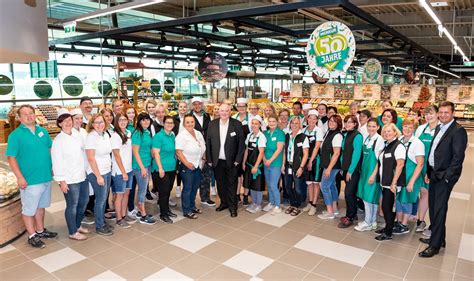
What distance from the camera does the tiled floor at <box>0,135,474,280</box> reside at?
336cm

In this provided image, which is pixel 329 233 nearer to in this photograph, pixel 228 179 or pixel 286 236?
pixel 286 236

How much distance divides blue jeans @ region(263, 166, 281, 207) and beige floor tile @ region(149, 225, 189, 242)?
139 centimetres

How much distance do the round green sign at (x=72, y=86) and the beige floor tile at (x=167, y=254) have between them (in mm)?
14321

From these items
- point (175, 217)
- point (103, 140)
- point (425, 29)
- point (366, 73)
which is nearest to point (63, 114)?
point (103, 140)

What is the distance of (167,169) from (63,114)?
56.4 inches

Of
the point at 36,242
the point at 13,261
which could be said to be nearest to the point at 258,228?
the point at 36,242

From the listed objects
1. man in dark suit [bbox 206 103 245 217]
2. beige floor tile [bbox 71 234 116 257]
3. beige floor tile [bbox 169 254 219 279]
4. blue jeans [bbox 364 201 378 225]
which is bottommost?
beige floor tile [bbox 169 254 219 279]

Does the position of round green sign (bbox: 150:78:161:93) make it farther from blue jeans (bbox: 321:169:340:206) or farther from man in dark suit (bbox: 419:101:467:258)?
man in dark suit (bbox: 419:101:467:258)

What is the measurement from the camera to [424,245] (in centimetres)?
400

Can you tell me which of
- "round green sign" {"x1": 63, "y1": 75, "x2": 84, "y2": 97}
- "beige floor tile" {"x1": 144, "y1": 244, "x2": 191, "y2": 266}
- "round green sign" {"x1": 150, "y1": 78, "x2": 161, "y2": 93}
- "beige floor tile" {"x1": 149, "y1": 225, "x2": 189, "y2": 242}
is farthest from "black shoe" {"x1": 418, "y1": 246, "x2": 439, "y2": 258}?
"round green sign" {"x1": 150, "y1": 78, "x2": 161, "y2": 93}

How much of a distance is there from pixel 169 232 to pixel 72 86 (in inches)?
557

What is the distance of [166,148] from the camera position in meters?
4.52

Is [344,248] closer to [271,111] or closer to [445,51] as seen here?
[271,111]

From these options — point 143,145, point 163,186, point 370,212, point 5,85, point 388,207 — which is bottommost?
point 370,212
